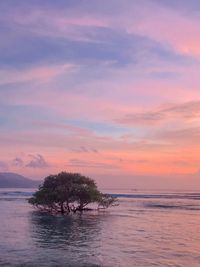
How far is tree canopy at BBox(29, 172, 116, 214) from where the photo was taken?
85.0m

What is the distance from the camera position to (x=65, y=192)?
8475 centimetres

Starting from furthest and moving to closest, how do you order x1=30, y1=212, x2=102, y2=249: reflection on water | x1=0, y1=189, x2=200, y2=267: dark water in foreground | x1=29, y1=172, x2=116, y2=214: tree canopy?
x1=29, y1=172, x2=116, y2=214: tree canopy
x1=30, y1=212, x2=102, y2=249: reflection on water
x1=0, y1=189, x2=200, y2=267: dark water in foreground

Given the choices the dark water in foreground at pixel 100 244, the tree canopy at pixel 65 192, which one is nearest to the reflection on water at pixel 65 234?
the dark water in foreground at pixel 100 244

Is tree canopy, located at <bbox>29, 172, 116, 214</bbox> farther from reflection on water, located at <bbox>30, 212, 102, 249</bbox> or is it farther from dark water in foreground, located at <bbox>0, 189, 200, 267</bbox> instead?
dark water in foreground, located at <bbox>0, 189, 200, 267</bbox>

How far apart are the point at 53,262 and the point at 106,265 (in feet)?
12.8

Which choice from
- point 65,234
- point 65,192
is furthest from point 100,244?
point 65,192

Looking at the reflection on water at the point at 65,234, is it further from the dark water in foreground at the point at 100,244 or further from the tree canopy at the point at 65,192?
the tree canopy at the point at 65,192

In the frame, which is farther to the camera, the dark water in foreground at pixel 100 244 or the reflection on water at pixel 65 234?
the reflection on water at pixel 65 234

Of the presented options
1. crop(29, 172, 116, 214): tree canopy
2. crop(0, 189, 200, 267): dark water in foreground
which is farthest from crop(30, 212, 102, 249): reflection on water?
crop(29, 172, 116, 214): tree canopy

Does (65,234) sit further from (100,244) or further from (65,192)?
(65,192)

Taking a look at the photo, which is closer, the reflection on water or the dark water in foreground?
the dark water in foreground

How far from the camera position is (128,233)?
51875 mm

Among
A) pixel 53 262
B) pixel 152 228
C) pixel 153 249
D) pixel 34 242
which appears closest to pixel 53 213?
pixel 152 228

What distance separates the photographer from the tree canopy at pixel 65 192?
279 feet
